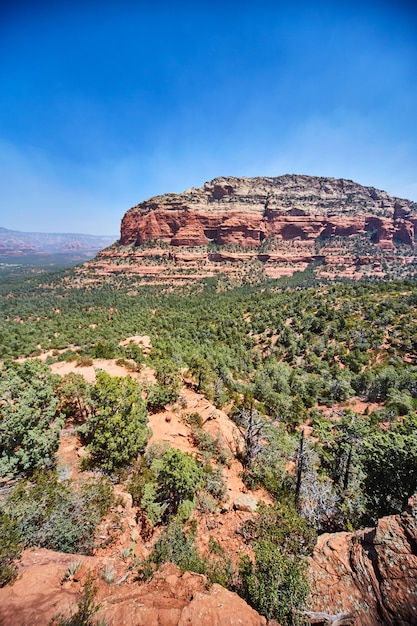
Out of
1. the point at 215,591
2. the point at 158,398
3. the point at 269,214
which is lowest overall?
the point at 158,398

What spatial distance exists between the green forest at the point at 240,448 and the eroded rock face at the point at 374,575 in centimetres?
70

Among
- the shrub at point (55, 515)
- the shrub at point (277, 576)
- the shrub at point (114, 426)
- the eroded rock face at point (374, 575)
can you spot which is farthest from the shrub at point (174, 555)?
the shrub at point (114, 426)

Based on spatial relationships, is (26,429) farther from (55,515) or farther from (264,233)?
(264,233)

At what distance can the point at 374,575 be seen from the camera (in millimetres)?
6879

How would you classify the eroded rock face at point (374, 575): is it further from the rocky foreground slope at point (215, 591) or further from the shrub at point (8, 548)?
the shrub at point (8, 548)

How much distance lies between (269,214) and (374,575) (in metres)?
132

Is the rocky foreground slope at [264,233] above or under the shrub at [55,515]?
above

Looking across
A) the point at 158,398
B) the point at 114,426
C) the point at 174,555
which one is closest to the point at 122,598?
the point at 174,555

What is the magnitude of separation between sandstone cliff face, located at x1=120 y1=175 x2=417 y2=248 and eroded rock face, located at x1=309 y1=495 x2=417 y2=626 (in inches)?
4370

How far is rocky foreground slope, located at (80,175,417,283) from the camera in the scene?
10306 cm

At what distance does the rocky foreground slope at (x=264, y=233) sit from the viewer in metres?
103

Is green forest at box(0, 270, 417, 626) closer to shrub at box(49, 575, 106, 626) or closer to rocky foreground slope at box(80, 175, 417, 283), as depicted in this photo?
shrub at box(49, 575, 106, 626)

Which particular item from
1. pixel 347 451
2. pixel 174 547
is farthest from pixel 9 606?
pixel 347 451

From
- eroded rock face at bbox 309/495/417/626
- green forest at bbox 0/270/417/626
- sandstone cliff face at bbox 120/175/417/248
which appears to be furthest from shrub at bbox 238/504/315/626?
sandstone cliff face at bbox 120/175/417/248
